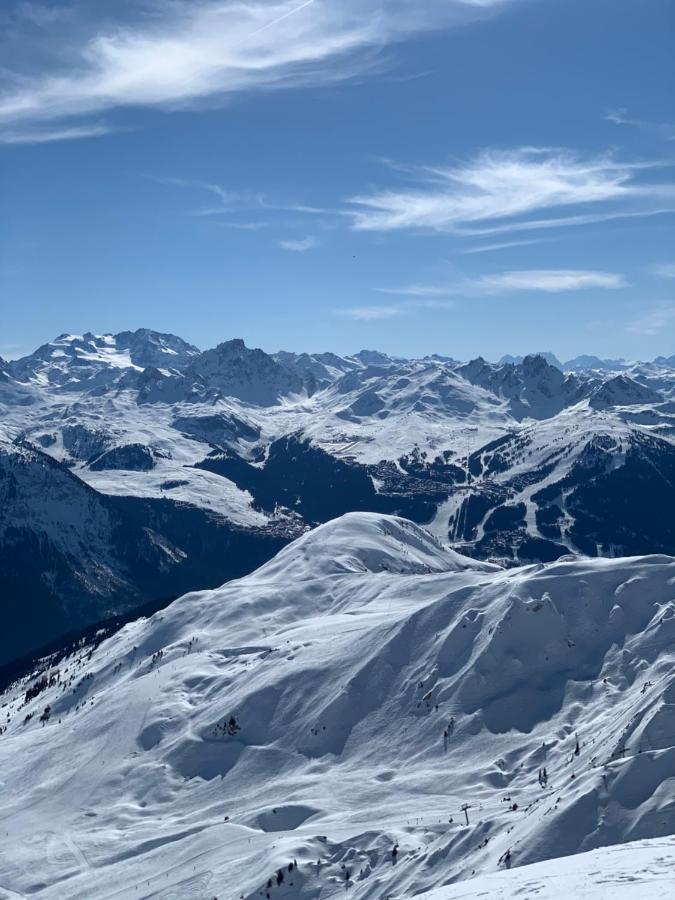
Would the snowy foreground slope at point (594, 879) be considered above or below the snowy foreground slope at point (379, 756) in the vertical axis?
above

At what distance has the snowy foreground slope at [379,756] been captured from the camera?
104 meters

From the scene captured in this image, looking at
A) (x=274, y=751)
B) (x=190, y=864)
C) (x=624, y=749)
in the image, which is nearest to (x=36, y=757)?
(x=274, y=751)

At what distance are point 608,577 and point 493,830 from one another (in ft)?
220

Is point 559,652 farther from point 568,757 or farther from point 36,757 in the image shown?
point 36,757

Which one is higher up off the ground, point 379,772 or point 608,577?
point 608,577

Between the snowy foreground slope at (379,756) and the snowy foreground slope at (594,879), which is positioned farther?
the snowy foreground slope at (379,756)

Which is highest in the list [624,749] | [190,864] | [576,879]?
[576,879]

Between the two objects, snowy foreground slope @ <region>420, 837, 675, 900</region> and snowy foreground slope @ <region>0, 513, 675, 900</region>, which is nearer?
snowy foreground slope @ <region>420, 837, 675, 900</region>

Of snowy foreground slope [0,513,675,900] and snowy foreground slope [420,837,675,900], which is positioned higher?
snowy foreground slope [420,837,675,900]

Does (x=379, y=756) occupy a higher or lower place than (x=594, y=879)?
lower

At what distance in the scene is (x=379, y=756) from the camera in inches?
5492

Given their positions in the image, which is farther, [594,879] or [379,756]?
[379,756]

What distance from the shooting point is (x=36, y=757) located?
179000 mm

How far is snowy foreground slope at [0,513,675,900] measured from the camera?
341 feet
